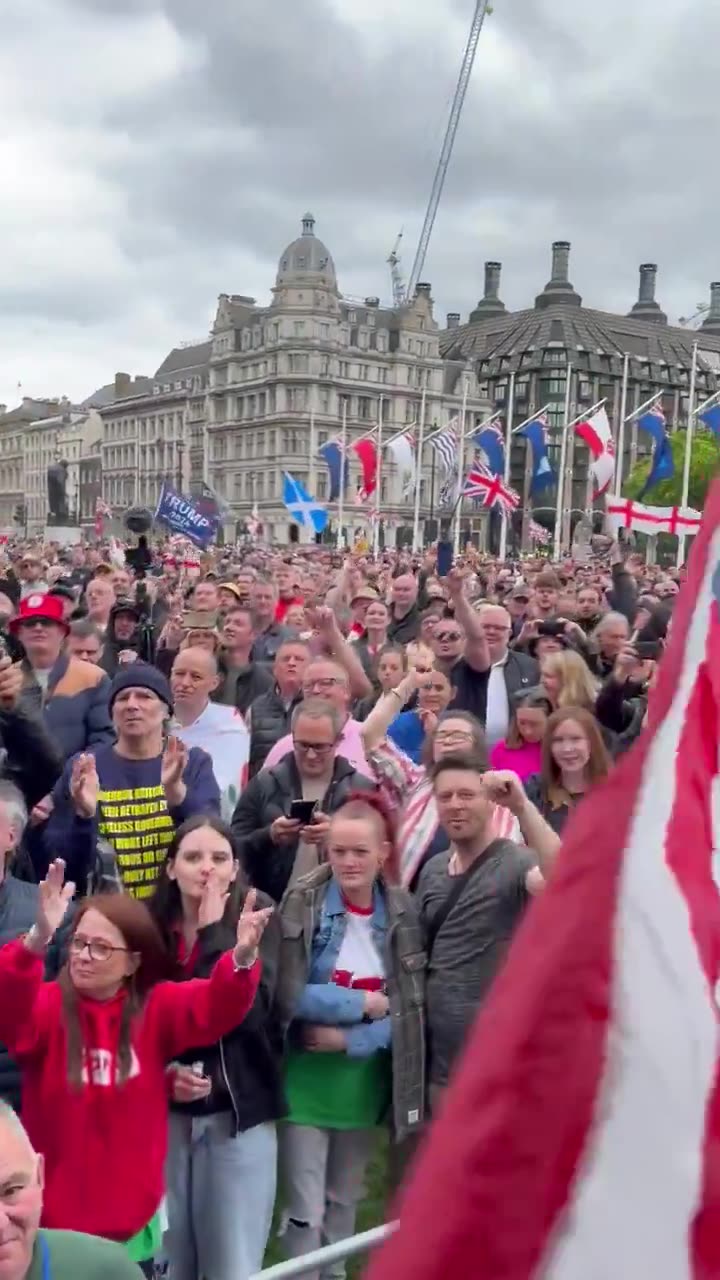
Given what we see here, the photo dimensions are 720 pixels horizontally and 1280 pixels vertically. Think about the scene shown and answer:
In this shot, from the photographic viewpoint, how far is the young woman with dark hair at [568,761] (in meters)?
4.47

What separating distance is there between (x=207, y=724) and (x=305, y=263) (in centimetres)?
8584

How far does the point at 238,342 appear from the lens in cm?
9369

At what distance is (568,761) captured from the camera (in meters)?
4.50

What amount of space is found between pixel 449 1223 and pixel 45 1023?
2.22m

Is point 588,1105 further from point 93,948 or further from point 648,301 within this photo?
point 648,301

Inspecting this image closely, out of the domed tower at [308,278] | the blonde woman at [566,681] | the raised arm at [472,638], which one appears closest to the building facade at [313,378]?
the domed tower at [308,278]

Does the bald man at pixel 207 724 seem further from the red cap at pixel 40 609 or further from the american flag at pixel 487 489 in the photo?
the american flag at pixel 487 489

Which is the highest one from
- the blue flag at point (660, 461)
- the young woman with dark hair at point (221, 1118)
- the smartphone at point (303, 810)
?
the blue flag at point (660, 461)

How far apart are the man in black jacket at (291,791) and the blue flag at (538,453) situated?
24.9 meters

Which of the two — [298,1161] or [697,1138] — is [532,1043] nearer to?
[697,1138]

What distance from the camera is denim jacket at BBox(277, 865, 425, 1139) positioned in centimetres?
345

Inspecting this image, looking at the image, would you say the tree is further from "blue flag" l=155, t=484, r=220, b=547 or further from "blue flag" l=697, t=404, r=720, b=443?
"blue flag" l=155, t=484, r=220, b=547

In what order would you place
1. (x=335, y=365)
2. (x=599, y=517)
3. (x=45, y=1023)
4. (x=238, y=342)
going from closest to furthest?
(x=45, y=1023), (x=599, y=517), (x=335, y=365), (x=238, y=342)

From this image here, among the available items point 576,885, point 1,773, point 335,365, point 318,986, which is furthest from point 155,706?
point 335,365
